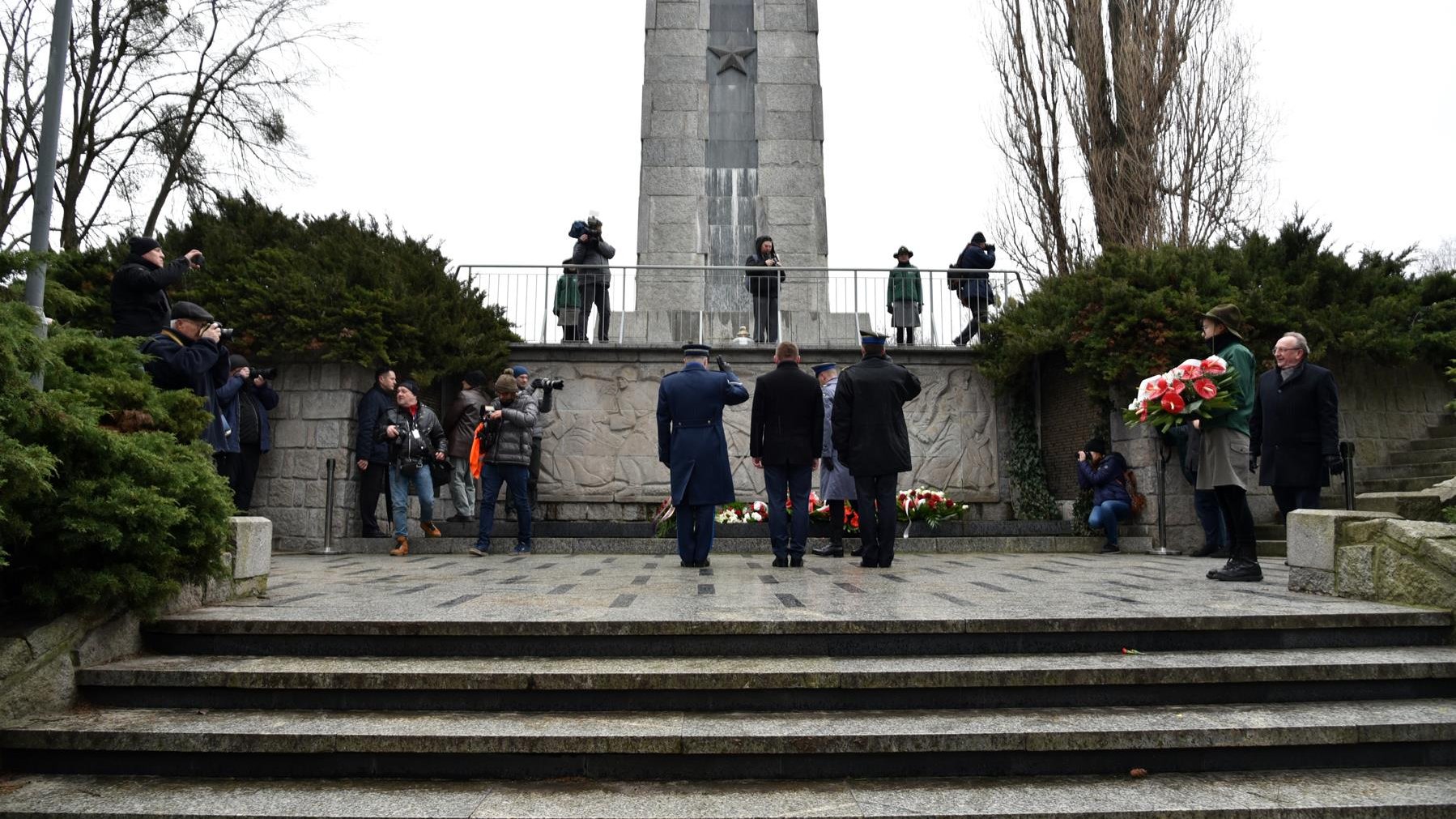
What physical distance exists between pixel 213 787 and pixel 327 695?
1.89 ft

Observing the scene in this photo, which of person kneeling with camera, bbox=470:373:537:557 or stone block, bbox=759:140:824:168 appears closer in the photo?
person kneeling with camera, bbox=470:373:537:557

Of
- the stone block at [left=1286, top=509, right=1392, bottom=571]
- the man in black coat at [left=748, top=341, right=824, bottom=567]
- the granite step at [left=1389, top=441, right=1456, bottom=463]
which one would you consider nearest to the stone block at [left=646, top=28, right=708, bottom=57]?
the man in black coat at [left=748, top=341, right=824, bottom=567]

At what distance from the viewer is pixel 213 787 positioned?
3.58m

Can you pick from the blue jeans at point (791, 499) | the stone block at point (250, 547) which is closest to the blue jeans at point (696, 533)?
the blue jeans at point (791, 499)

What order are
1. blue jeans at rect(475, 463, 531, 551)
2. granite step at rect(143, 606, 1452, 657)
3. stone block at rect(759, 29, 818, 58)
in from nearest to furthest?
granite step at rect(143, 606, 1452, 657), blue jeans at rect(475, 463, 531, 551), stone block at rect(759, 29, 818, 58)

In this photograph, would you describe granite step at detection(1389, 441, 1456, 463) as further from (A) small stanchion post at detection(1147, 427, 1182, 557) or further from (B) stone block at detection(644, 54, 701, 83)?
(B) stone block at detection(644, 54, 701, 83)

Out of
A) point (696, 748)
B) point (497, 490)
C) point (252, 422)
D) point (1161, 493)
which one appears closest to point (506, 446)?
point (497, 490)

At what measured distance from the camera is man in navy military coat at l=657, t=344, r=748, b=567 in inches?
317

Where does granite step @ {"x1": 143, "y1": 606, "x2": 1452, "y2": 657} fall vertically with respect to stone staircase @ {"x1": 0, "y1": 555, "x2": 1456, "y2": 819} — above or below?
above

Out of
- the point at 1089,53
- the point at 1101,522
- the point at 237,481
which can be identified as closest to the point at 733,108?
the point at 1089,53

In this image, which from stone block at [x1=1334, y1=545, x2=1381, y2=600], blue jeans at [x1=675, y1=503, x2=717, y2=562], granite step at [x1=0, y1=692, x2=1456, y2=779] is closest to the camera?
granite step at [x1=0, y1=692, x2=1456, y2=779]

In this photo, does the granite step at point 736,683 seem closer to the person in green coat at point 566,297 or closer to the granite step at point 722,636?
the granite step at point 722,636

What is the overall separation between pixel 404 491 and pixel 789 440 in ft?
Answer: 15.6

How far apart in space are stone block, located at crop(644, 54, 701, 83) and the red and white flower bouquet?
11896 millimetres
